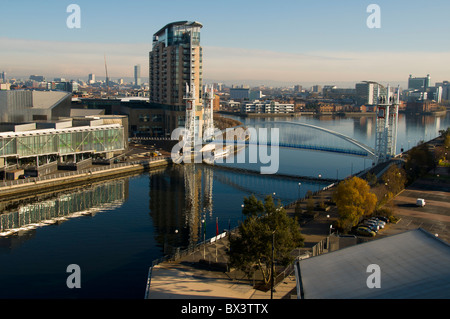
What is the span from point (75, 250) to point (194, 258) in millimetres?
4163

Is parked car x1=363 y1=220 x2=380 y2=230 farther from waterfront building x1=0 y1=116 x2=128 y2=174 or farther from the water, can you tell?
waterfront building x1=0 y1=116 x2=128 y2=174

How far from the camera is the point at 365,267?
7.96 m

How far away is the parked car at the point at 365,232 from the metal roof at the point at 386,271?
4.51 m

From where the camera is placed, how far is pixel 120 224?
16.5 meters

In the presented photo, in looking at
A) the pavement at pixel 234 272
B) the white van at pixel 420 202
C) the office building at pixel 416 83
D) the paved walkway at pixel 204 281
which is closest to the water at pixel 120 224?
the paved walkway at pixel 204 281

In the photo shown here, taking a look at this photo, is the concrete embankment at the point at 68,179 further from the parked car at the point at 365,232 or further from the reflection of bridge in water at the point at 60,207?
the parked car at the point at 365,232

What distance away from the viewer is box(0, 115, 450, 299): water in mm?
11461

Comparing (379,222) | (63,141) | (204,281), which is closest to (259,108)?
(63,141)

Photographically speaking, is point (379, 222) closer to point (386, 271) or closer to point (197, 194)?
point (386, 271)

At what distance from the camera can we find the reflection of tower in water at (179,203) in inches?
596

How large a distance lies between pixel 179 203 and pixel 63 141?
10.0m

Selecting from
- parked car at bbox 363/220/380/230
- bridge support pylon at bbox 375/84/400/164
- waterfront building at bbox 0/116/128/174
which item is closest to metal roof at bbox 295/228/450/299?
parked car at bbox 363/220/380/230

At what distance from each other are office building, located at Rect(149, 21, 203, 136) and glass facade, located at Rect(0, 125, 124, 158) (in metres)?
9.55
